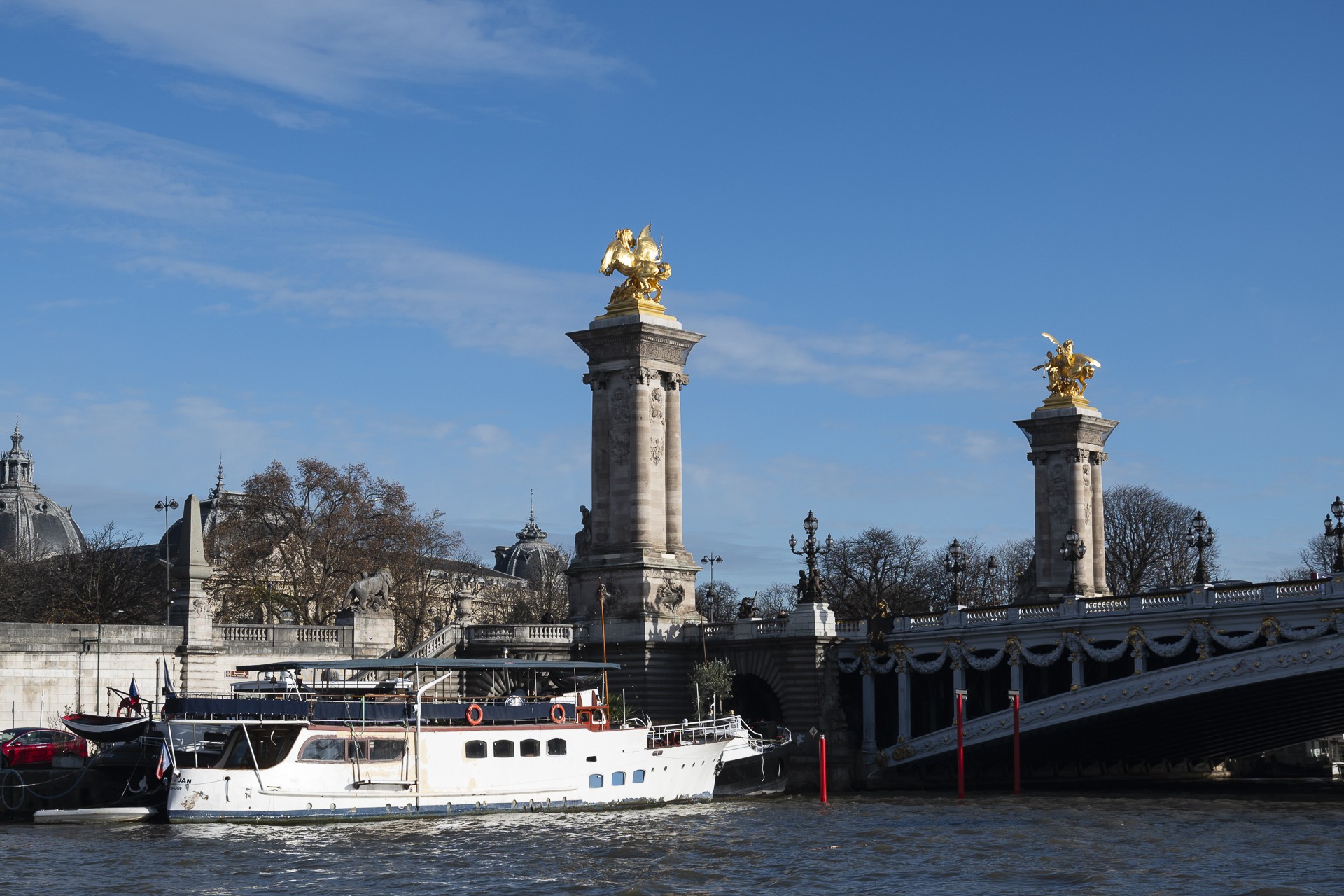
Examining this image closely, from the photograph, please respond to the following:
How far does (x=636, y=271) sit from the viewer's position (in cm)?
7356

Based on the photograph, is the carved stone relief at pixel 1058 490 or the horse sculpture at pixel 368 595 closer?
the horse sculpture at pixel 368 595

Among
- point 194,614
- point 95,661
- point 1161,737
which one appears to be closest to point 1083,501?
point 1161,737

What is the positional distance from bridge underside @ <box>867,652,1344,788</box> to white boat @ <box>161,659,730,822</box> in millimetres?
11171

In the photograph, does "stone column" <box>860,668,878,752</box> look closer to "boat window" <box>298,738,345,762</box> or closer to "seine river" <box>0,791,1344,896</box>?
"seine river" <box>0,791,1344,896</box>

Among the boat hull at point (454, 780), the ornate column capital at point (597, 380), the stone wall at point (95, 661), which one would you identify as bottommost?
the boat hull at point (454, 780)

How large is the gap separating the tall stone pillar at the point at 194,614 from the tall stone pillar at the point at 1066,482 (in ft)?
125

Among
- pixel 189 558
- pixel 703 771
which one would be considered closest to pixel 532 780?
pixel 703 771

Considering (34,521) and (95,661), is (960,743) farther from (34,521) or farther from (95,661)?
(34,521)

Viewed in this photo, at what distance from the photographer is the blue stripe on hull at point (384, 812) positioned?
50.8 m

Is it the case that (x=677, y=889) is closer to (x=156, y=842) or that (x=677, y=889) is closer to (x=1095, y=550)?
(x=156, y=842)

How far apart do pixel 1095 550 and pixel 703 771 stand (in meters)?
38.2

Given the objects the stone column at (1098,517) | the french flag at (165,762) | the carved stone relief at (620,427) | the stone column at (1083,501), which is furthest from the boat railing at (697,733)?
the stone column at (1098,517)

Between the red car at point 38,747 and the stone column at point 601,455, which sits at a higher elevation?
the stone column at point 601,455

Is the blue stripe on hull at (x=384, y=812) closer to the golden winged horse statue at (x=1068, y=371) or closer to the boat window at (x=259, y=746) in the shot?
the boat window at (x=259, y=746)
